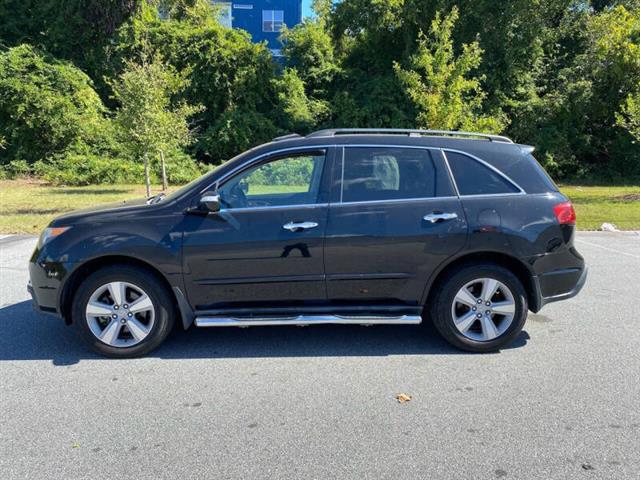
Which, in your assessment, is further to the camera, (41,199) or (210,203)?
(41,199)

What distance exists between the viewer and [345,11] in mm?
26078

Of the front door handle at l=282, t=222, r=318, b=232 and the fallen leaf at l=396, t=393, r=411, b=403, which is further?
the front door handle at l=282, t=222, r=318, b=232

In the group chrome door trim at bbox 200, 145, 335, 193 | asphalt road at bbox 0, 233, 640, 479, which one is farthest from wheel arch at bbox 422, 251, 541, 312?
chrome door trim at bbox 200, 145, 335, 193

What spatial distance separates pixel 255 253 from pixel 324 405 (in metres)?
1.37

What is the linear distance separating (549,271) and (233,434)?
2.93 m

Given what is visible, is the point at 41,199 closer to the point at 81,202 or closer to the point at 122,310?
the point at 81,202

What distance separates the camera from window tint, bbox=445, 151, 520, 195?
459cm

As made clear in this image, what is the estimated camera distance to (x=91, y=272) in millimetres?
4520

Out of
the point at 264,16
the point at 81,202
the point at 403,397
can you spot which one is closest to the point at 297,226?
the point at 403,397

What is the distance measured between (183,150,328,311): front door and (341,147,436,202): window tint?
32 centimetres

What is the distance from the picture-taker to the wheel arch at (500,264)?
14.9 feet

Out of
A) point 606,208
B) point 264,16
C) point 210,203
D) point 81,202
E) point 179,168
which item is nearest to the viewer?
point 210,203

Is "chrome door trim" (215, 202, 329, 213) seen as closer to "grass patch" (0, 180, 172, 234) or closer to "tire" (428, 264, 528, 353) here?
"tire" (428, 264, 528, 353)

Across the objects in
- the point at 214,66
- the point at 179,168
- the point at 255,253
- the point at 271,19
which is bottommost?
the point at 179,168
